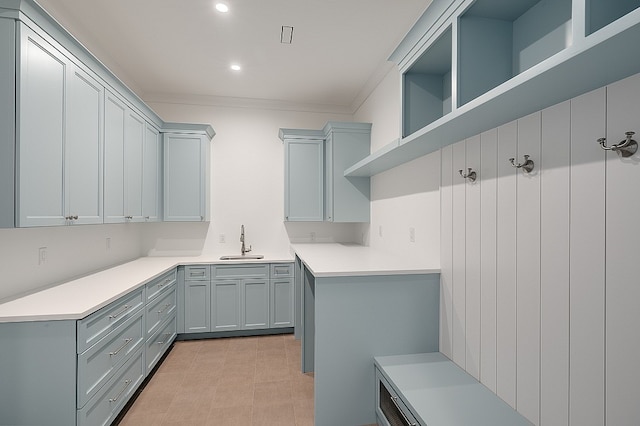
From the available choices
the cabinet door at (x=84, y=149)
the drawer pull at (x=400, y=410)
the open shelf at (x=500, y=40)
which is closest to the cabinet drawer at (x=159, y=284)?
the cabinet door at (x=84, y=149)

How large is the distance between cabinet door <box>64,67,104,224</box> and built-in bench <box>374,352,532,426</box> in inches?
85.1

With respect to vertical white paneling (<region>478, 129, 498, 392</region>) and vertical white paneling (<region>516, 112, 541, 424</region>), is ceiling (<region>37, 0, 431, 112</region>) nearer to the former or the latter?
vertical white paneling (<region>478, 129, 498, 392</region>)

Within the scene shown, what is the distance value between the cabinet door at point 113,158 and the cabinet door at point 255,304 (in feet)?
4.89

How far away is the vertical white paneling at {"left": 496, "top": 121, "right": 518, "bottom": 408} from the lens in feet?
4.77

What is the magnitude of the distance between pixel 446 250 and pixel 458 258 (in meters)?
0.14

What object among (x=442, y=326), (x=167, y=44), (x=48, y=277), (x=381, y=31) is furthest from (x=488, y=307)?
(x=167, y=44)

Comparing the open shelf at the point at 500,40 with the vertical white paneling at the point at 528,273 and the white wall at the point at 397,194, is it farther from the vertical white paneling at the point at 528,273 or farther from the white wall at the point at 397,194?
the white wall at the point at 397,194

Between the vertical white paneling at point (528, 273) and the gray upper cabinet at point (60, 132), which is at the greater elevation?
the gray upper cabinet at point (60, 132)

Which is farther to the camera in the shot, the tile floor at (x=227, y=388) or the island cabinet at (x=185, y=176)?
the island cabinet at (x=185, y=176)

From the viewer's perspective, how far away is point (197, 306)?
346 centimetres

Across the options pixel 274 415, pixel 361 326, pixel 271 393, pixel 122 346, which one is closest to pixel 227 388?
pixel 271 393

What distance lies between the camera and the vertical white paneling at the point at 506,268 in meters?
1.45

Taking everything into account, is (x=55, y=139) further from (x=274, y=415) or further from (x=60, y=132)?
(x=274, y=415)

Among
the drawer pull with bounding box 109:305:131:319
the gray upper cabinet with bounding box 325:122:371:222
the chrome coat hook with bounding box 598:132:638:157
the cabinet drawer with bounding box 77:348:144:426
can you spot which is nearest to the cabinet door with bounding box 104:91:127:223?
the drawer pull with bounding box 109:305:131:319
